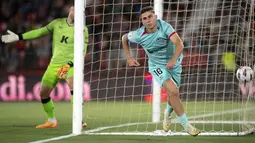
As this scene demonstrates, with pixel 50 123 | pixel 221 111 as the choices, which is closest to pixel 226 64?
pixel 221 111

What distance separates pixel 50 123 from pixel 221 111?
5106mm

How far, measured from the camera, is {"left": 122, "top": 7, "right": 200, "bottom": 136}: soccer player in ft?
28.8

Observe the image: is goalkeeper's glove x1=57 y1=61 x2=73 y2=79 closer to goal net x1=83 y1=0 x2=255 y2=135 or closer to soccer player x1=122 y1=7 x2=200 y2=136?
goal net x1=83 y1=0 x2=255 y2=135

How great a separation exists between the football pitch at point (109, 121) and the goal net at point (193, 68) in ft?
0.06

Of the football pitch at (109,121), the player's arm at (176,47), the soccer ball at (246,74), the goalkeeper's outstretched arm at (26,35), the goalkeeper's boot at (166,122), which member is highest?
the goalkeeper's outstretched arm at (26,35)

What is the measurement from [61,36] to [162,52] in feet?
8.04

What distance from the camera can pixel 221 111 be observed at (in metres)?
15.0

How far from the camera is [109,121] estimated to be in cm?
1220

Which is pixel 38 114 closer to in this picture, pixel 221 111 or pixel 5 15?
pixel 221 111

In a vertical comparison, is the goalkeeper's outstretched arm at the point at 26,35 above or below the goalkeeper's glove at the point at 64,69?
above

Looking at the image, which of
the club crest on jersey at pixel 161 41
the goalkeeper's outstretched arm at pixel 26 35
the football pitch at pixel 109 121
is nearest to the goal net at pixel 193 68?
the football pitch at pixel 109 121

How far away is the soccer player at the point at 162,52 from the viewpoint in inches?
346

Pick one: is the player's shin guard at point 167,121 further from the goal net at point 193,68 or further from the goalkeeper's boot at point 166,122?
the goal net at point 193,68

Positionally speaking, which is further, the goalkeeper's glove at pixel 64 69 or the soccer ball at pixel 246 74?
the goalkeeper's glove at pixel 64 69
